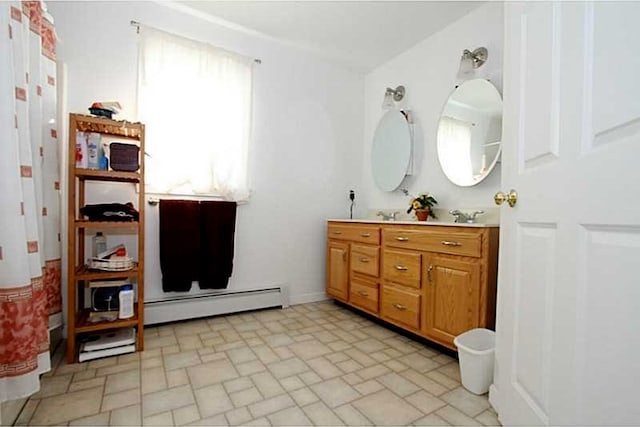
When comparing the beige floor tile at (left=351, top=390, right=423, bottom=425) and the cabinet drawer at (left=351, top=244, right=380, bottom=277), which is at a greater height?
the cabinet drawer at (left=351, top=244, right=380, bottom=277)

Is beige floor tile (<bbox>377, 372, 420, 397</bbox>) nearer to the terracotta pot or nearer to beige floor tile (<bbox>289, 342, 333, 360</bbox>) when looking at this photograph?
beige floor tile (<bbox>289, 342, 333, 360</bbox>)

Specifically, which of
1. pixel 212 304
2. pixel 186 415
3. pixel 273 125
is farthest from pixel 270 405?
pixel 273 125

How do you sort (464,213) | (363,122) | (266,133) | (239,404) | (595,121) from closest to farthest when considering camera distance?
1. (595,121)
2. (239,404)
3. (464,213)
4. (266,133)
5. (363,122)

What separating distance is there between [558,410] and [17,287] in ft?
5.86

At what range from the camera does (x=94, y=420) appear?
48.9 inches

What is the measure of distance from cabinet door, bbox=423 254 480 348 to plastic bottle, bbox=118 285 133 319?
6.27 feet

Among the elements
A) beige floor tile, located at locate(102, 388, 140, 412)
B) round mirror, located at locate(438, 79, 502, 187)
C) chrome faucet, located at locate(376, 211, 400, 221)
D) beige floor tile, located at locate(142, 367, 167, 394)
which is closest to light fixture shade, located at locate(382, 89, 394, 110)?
round mirror, located at locate(438, 79, 502, 187)

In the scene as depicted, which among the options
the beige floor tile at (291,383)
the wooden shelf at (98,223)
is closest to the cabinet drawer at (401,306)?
the beige floor tile at (291,383)

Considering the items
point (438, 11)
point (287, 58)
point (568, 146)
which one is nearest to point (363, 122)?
point (287, 58)

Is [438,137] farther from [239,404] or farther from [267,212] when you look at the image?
[239,404]

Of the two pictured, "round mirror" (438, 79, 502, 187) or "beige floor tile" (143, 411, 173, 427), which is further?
"round mirror" (438, 79, 502, 187)

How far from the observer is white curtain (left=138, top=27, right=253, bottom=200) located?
226 centimetres

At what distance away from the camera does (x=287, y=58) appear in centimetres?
287

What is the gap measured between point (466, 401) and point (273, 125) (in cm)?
250
